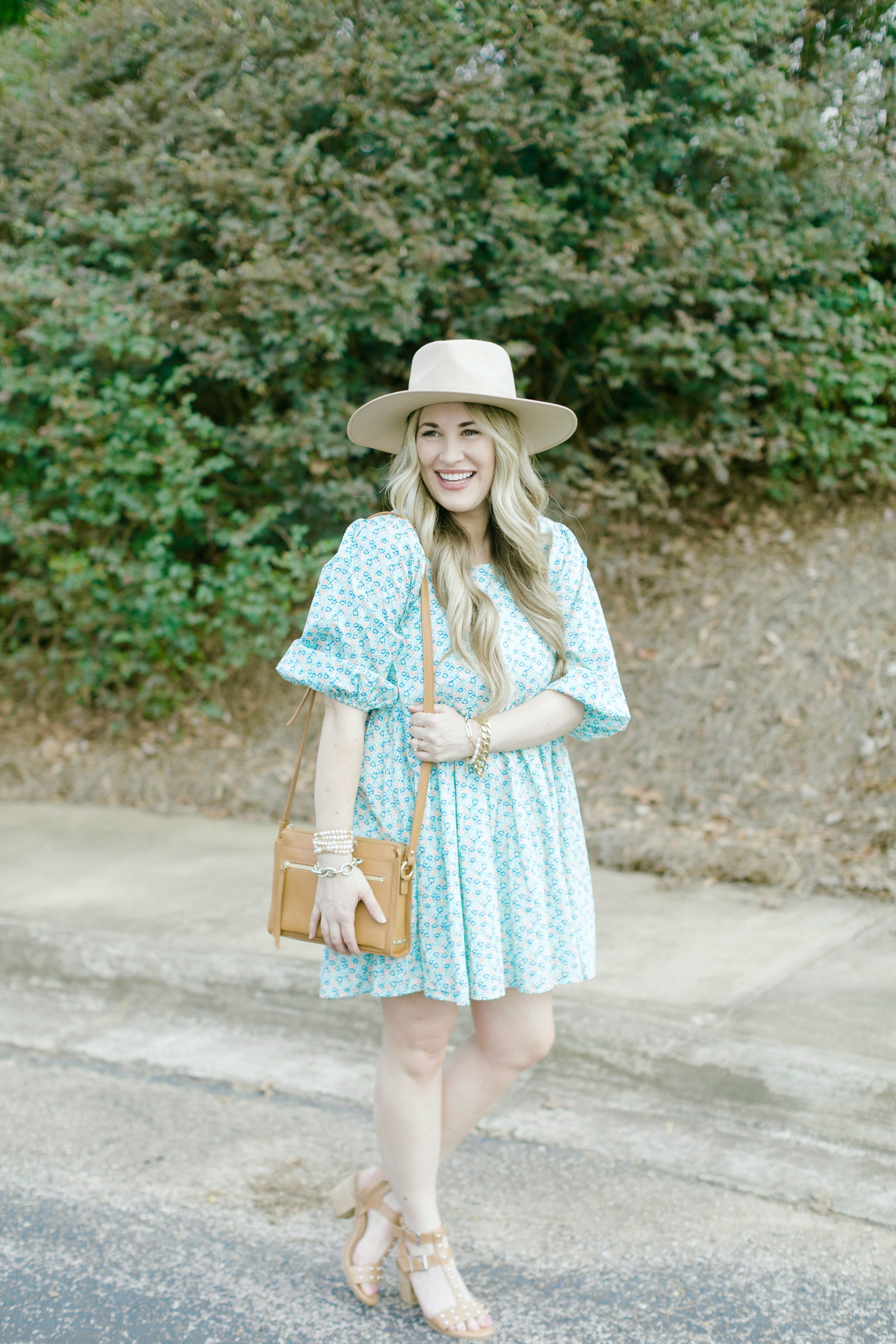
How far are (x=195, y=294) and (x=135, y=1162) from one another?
4.41 meters

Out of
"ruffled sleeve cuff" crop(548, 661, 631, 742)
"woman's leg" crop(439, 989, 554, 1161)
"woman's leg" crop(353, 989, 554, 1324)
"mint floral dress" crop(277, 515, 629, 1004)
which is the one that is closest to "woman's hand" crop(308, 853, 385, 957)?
"mint floral dress" crop(277, 515, 629, 1004)

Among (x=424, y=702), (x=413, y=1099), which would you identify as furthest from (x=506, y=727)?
(x=413, y=1099)

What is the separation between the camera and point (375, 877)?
223cm

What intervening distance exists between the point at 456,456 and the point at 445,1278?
173cm

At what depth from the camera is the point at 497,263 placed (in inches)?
239

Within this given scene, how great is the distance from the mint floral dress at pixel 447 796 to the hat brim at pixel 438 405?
253 mm

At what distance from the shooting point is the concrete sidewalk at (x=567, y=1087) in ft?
8.73

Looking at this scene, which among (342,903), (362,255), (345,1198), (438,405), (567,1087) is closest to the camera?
(342,903)

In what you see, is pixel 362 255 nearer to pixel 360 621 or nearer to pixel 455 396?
pixel 455 396

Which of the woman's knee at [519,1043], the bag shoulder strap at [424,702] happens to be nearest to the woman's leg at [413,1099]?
the woman's knee at [519,1043]

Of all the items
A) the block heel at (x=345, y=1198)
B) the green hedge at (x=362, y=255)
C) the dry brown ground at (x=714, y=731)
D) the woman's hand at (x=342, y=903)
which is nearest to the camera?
the woman's hand at (x=342, y=903)

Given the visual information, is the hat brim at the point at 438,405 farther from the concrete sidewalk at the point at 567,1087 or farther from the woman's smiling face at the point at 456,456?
the concrete sidewalk at the point at 567,1087

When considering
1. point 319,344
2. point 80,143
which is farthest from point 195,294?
point 80,143

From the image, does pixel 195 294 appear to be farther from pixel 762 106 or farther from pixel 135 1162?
pixel 135 1162
